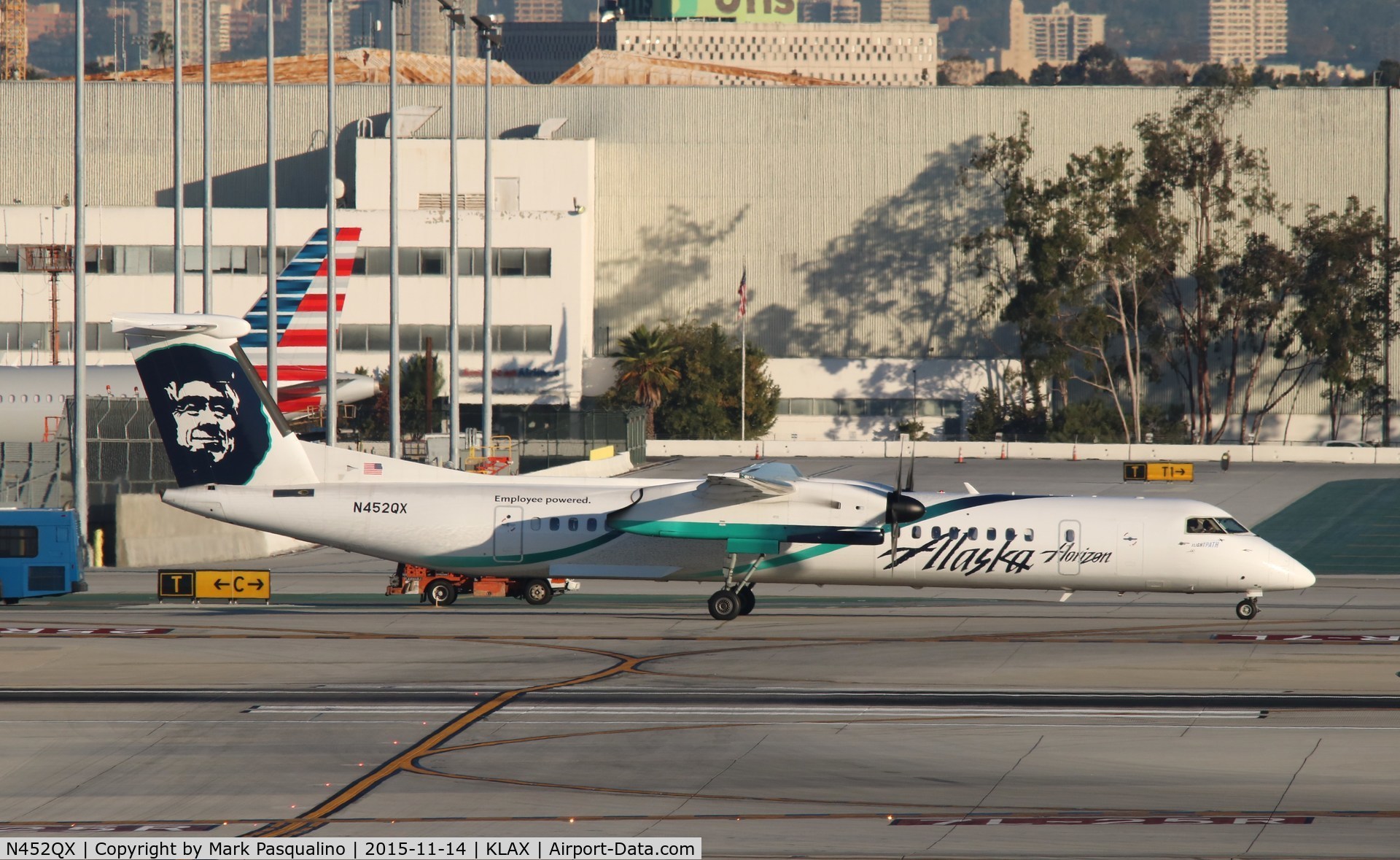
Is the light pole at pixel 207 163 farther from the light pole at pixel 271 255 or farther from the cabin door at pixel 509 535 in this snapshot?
the cabin door at pixel 509 535

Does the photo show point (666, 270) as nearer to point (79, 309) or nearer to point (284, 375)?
point (284, 375)

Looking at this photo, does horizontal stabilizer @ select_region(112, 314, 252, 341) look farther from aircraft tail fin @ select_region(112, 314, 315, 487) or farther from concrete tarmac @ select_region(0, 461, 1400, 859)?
concrete tarmac @ select_region(0, 461, 1400, 859)

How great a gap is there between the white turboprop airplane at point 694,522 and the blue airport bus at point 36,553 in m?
4.86

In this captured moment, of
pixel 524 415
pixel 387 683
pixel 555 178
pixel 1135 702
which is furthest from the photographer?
pixel 555 178

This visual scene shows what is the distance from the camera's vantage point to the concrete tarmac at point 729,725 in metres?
18.5

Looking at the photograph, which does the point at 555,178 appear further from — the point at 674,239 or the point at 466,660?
the point at 466,660

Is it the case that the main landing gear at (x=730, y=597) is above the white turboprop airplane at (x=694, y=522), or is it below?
below

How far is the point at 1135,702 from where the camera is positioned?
25.8m

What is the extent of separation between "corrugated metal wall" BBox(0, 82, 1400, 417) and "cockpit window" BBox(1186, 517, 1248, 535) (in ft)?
246

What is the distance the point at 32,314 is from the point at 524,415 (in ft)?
108

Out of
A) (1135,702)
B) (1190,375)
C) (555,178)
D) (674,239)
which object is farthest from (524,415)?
(1135,702)

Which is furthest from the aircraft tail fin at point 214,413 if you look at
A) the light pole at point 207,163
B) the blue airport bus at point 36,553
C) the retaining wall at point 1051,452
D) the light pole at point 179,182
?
the retaining wall at point 1051,452

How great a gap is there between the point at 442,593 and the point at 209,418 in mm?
7113

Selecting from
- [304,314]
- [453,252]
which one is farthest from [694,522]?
[304,314]
